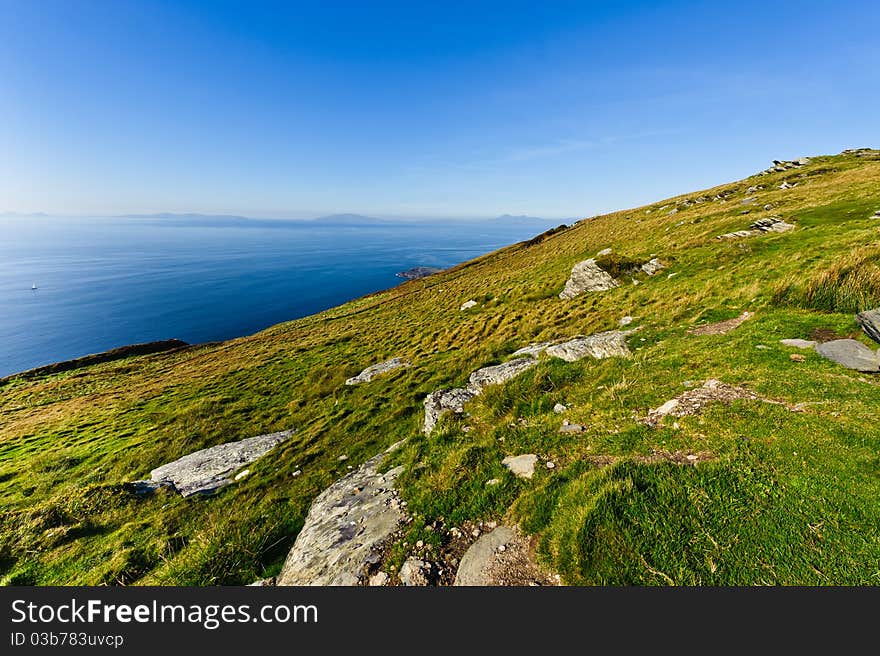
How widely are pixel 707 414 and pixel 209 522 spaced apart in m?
14.0

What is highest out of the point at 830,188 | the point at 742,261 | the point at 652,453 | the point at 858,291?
the point at 830,188

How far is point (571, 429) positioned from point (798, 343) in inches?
328

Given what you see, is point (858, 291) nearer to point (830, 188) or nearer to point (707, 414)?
point (707, 414)

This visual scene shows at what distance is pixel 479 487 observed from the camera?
22.9 ft

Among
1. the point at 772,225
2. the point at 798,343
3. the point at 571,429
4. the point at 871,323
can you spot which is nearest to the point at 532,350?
the point at 571,429

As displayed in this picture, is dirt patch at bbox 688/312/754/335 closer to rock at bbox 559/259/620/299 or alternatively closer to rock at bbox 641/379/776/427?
rock at bbox 641/379/776/427

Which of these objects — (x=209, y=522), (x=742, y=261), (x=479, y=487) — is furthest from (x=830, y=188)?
(x=209, y=522)

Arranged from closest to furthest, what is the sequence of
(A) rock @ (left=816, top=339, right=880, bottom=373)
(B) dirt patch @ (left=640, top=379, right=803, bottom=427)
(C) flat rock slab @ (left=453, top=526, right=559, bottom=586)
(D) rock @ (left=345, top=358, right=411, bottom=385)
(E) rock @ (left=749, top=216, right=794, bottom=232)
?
(C) flat rock slab @ (left=453, top=526, right=559, bottom=586) < (B) dirt patch @ (left=640, top=379, right=803, bottom=427) < (A) rock @ (left=816, top=339, right=880, bottom=373) < (D) rock @ (left=345, top=358, right=411, bottom=385) < (E) rock @ (left=749, top=216, right=794, bottom=232)

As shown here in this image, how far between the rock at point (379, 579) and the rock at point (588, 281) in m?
25.1

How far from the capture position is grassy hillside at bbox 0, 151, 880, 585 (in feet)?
15.0

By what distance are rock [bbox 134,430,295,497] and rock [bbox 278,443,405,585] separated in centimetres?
602

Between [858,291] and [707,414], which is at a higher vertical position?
[858,291]

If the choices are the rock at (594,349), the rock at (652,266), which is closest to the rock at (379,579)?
the rock at (594,349)

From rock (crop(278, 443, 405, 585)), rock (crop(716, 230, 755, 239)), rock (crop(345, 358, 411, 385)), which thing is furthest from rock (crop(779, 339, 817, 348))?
rock (crop(716, 230, 755, 239))
